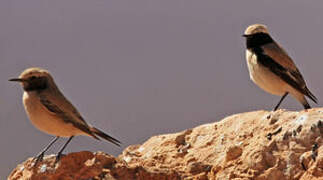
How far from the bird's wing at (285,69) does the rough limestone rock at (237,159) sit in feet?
3.50

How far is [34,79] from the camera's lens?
24.9 ft

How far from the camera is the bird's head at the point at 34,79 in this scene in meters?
7.57

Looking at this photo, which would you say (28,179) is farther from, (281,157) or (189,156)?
(281,157)

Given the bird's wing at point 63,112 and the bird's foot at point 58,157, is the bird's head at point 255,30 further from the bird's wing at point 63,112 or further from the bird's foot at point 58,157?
the bird's foot at point 58,157

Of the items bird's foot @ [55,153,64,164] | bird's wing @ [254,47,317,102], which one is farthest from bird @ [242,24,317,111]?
bird's foot @ [55,153,64,164]

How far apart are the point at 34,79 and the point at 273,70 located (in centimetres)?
415

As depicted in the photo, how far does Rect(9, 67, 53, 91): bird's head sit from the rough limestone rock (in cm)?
114

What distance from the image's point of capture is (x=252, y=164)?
6992 mm

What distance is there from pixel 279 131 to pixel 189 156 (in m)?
1.60

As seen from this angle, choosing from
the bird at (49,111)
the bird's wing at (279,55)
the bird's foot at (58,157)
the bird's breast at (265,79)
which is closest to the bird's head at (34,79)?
the bird at (49,111)

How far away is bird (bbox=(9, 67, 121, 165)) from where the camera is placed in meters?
7.30

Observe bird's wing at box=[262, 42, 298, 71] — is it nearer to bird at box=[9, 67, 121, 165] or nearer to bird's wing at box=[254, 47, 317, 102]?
bird's wing at box=[254, 47, 317, 102]

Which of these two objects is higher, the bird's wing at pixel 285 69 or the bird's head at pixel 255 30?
the bird's head at pixel 255 30

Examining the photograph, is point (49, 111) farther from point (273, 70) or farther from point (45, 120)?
point (273, 70)
